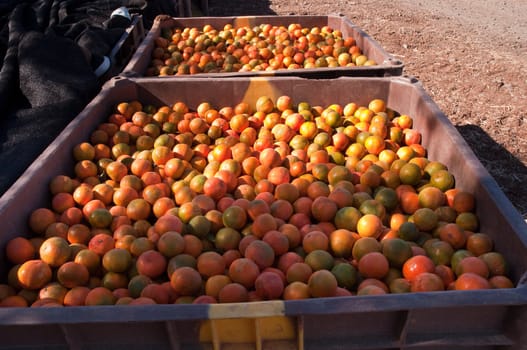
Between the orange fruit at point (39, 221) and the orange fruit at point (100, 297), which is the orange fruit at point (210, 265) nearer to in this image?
the orange fruit at point (100, 297)

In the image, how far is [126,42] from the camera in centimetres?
543

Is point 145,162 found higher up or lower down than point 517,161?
higher up

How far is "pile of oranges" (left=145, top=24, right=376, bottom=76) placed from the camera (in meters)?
5.13

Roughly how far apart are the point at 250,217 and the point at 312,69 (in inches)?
77.8

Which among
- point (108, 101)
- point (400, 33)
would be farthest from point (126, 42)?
point (400, 33)

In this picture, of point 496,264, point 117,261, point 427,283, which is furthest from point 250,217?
point 496,264

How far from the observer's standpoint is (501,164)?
17.3ft

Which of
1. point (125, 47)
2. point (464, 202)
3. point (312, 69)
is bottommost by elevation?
point (464, 202)

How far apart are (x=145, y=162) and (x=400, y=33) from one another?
8.35 metres

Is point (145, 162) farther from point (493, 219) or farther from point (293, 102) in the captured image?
point (493, 219)

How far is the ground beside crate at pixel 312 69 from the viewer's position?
4168mm

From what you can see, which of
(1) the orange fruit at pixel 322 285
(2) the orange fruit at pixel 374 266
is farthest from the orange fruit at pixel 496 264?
(1) the orange fruit at pixel 322 285

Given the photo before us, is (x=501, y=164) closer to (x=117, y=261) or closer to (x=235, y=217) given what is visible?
(x=235, y=217)

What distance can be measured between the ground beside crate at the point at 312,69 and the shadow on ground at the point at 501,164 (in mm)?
1809
